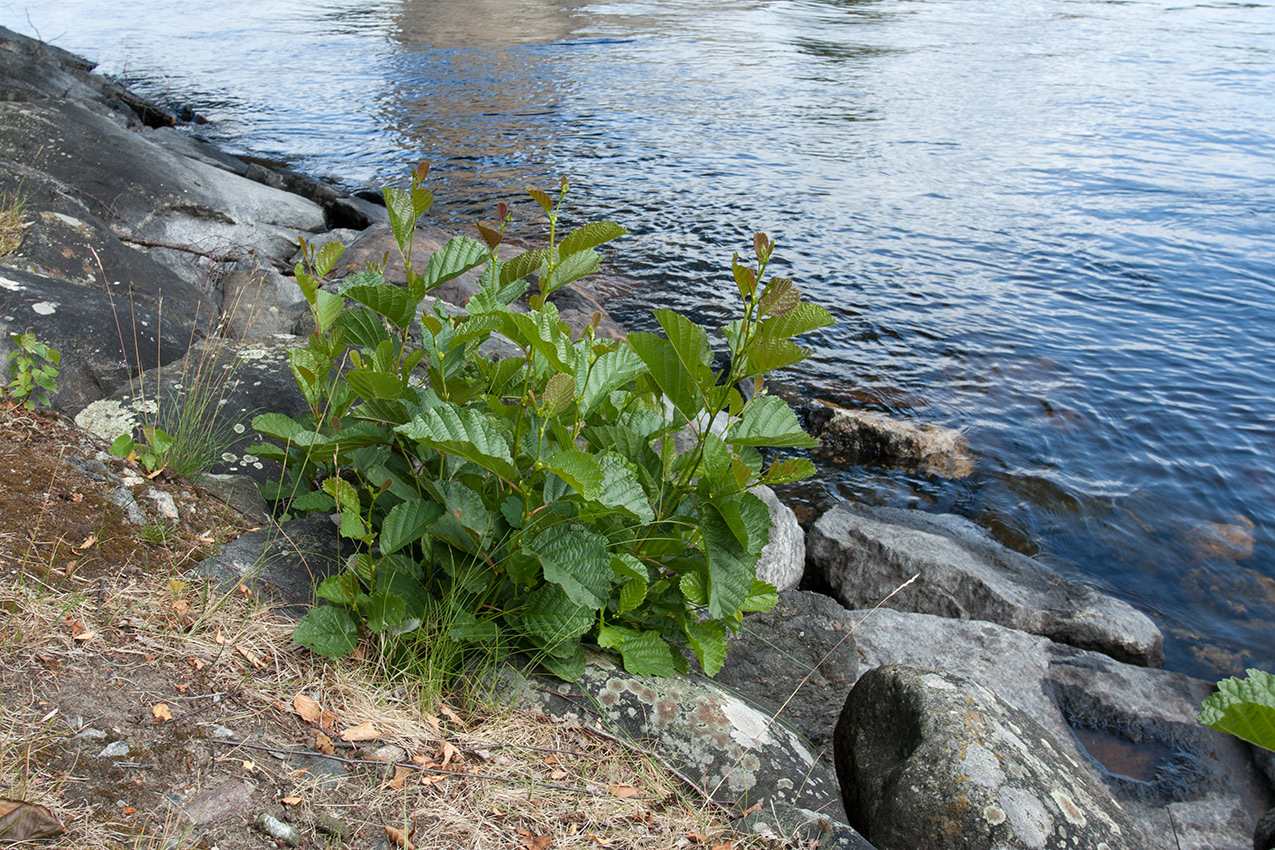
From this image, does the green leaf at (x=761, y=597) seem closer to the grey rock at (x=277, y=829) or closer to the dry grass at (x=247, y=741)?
the dry grass at (x=247, y=741)

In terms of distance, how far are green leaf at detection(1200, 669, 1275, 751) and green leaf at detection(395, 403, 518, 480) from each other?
4.99 feet

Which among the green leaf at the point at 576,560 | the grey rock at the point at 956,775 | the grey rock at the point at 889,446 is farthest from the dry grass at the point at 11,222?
the grey rock at the point at 889,446

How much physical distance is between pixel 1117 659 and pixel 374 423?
13.9ft

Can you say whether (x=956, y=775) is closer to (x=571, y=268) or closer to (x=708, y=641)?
(x=708, y=641)

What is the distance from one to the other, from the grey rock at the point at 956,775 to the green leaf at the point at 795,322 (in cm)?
138

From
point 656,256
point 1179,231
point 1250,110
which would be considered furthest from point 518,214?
point 1250,110

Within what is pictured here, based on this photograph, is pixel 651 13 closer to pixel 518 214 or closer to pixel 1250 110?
pixel 1250 110

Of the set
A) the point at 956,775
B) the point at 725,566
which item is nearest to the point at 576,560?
the point at 725,566

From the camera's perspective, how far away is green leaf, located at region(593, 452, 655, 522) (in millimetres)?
2170

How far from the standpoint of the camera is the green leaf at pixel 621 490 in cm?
217

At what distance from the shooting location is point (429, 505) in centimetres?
240

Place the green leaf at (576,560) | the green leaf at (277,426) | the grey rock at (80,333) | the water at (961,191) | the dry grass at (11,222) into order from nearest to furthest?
the green leaf at (576,560)
the green leaf at (277,426)
the grey rock at (80,333)
the dry grass at (11,222)
the water at (961,191)

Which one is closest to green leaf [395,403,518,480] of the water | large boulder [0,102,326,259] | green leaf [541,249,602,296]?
green leaf [541,249,602,296]

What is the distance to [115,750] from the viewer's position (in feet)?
6.14
